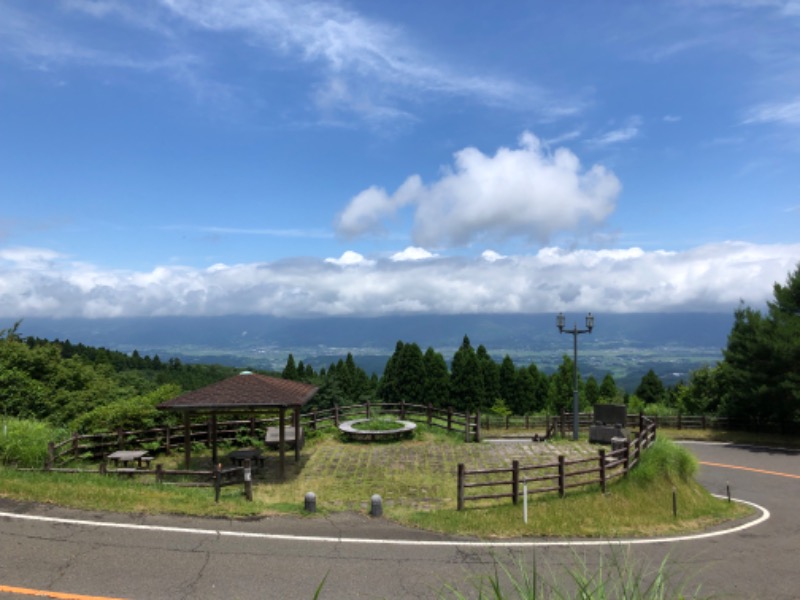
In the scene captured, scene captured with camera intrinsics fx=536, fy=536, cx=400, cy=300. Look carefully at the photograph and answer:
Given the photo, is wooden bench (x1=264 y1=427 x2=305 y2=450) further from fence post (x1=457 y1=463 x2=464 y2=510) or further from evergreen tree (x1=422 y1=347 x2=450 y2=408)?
evergreen tree (x1=422 y1=347 x2=450 y2=408)

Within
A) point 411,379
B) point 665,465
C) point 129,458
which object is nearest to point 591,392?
point 411,379

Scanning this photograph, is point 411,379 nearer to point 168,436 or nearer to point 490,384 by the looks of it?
point 490,384

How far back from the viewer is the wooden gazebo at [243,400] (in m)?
15.3

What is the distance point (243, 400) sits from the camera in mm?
15492

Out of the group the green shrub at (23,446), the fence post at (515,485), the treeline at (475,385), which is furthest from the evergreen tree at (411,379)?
the fence post at (515,485)

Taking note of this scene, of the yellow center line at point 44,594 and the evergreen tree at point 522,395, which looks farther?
the evergreen tree at point 522,395

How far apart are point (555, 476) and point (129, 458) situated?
1182cm

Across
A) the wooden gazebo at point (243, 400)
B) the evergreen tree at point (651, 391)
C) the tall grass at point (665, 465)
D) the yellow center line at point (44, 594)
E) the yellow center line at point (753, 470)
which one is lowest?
the evergreen tree at point (651, 391)

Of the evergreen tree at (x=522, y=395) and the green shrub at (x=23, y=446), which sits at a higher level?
the green shrub at (x=23, y=446)

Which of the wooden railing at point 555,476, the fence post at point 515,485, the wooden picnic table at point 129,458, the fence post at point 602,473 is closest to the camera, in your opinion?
the wooden railing at point 555,476

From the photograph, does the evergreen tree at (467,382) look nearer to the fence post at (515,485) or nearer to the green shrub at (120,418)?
the green shrub at (120,418)

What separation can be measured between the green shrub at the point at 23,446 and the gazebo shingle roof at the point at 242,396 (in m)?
3.34

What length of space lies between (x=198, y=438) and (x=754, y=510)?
18.0m

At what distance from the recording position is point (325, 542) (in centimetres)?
982
